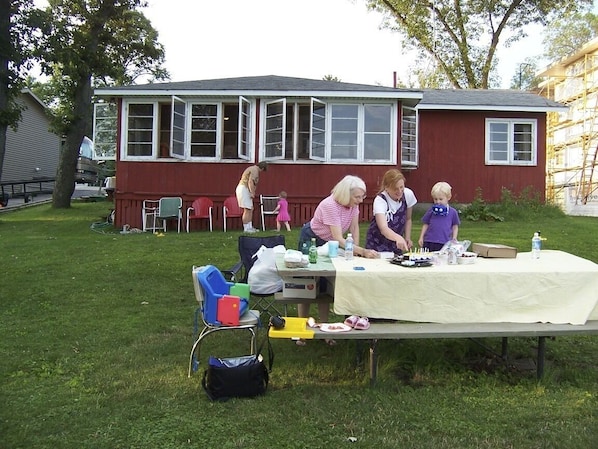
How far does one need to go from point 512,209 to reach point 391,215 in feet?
32.4

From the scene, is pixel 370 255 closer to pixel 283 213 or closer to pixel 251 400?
pixel 251 400

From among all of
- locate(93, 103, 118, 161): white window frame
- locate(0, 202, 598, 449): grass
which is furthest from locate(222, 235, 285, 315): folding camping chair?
locate(93, 103, 118, 161): white window frame

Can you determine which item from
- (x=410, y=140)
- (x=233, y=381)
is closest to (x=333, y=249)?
(x=233, y=381)

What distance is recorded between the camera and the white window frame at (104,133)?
13891 mm

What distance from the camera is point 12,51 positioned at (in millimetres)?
14180

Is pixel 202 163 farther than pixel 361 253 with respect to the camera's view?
Yes

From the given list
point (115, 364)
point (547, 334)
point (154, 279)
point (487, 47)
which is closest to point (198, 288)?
point (115, 364)

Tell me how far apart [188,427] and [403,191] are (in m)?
2.87

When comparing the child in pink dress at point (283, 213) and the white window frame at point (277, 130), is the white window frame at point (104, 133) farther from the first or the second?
the child in pink dress at point (283, 213)

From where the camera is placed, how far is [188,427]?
3.19 meters

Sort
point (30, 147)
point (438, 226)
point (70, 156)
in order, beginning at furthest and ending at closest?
point (30, 147), point (70, 156), point (438, 226)

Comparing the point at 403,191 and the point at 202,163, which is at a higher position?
the point at 202,163

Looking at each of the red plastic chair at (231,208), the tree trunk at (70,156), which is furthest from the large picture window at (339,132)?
the tree trunk at (70,156)

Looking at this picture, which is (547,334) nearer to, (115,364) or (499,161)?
(115,364)
